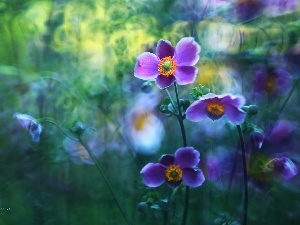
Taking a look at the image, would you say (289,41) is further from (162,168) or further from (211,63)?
(162,168)

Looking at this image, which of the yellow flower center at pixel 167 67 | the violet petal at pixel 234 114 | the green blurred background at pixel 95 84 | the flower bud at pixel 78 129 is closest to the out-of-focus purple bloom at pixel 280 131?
the green blurred background at pixel 95 84

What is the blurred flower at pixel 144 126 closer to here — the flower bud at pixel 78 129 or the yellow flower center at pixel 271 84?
the flower bud at pixel 78 129

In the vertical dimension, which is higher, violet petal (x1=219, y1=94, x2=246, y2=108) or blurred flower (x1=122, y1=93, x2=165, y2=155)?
violet petal (x1=219, y1=94, x2=246, y2=108)

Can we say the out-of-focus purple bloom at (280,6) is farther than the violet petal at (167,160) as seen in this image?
Yes

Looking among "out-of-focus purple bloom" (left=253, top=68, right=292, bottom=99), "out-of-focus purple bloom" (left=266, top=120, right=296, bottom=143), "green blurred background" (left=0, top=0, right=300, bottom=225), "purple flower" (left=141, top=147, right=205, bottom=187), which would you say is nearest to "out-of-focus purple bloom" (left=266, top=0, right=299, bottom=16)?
"green blurred background" (left=0, top=0, right=300, bottom=225)

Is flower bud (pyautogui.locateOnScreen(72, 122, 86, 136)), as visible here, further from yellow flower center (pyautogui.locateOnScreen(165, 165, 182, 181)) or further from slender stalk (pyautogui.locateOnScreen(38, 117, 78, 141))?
yellow flower center (pyautogui.locateOnScreen(165, 165, 182, 181))

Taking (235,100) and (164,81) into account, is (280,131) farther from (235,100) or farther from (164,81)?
(164,81)

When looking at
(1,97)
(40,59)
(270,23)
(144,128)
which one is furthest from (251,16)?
(1,97)

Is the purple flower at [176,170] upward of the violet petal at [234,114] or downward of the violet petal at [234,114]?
downward
